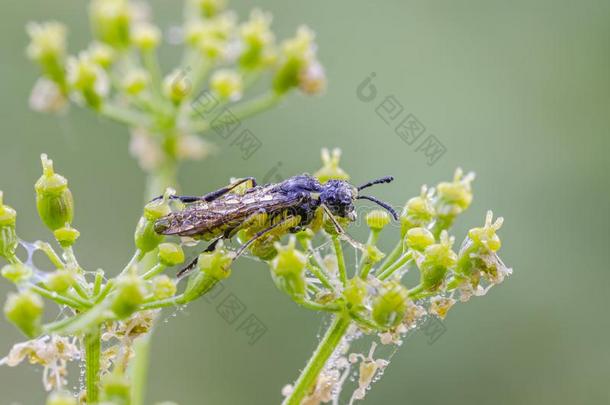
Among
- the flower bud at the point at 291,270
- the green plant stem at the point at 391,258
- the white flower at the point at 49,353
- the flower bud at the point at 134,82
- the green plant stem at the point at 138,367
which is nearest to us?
the flower bud at the point at 291,270

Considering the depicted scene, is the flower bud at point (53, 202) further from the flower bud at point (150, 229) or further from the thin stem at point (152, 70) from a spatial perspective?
the thin stem at point (152, 70)

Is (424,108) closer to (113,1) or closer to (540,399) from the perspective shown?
(540,399)

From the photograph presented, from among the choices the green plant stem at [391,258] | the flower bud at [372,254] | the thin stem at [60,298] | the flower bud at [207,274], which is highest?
the thin stem at [60,298]

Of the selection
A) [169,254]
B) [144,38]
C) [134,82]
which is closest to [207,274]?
[169,254]

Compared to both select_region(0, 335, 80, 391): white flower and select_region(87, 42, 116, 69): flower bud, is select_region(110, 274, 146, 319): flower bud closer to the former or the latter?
select_region(0, 335, 80, 391): white flower

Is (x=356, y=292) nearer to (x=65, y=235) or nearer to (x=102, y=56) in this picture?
(x=65, y=235)

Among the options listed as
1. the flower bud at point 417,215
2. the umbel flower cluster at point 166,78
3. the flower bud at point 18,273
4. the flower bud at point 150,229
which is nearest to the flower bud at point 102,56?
the umbel flower cluster at point 166,78
